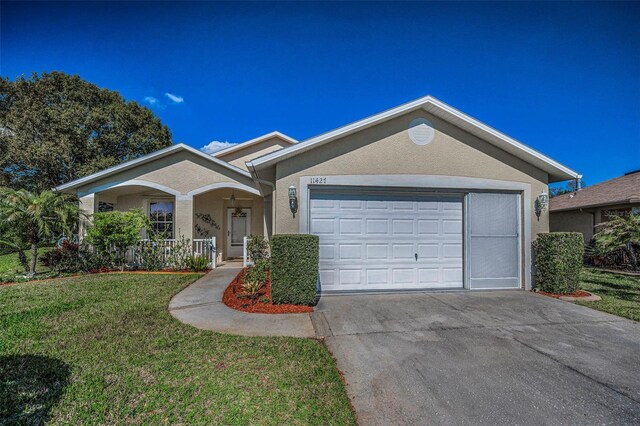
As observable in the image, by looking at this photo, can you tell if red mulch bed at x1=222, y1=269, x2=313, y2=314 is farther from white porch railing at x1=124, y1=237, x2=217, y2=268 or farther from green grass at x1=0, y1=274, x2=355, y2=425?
white porch railing at x1=124, y1=237, x2=217, y2=268

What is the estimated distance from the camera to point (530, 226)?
764 cm

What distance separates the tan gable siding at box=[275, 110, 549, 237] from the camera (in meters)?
7.00

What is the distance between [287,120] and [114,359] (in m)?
16.6

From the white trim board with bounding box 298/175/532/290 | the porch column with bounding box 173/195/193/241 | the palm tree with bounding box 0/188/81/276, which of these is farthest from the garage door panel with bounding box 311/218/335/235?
the palm tree with bounding box 0/188/81/276

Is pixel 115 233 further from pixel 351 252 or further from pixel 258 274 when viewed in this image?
pixel 351 252

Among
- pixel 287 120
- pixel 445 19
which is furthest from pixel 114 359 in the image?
pixel 287 120

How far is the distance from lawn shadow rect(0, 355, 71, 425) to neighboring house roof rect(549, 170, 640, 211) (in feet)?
61.5

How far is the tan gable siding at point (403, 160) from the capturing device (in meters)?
7.00

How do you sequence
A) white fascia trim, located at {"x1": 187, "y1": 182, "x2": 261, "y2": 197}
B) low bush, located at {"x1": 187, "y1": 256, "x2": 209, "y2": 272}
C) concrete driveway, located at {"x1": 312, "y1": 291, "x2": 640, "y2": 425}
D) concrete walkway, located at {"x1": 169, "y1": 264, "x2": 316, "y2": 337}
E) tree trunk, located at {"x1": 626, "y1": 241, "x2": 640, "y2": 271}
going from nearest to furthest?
1. concrete driveway, located at {"x1": 312, "y1": 291, "x2": 640, "y2": 425}
2. concrete walkway, located at {"x1": 169, "y1": 264, "x2": 316, "y2": 337}
3. low bush, located at {"x1": 187, "y1": 256, "x2": 209, "y2": 272}
4. white fascia trim, located at {"x1": 187, "y1": 182, "x2": 261, "y2": 197}
5. tree trunk, located at {"x1": 626, "y1": 241, "x2": 640, "y2": 271}


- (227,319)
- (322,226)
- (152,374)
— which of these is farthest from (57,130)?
(152,374)

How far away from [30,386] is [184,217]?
8.36m

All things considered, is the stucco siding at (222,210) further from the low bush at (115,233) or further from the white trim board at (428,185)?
the white trim board at (428,185)

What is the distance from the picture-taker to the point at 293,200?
6867 millimetres

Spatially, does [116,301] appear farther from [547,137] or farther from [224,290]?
[547,137]
